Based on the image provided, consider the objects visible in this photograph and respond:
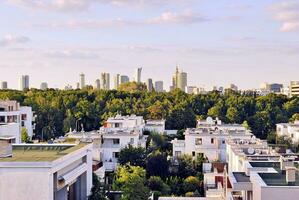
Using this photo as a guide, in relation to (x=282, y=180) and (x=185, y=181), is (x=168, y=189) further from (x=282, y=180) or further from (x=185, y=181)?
(x=282, y=180)

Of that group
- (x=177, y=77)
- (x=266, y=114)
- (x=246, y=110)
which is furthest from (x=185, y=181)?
(x=177, y=77)

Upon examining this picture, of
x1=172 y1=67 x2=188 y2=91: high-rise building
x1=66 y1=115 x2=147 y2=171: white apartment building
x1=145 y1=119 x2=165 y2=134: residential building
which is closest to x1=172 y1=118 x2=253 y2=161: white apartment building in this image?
x1=66 y1=115 x2=147 y2=171: white apartment building

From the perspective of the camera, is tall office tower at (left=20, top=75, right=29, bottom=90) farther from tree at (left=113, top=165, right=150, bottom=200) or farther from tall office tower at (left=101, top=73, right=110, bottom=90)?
tree at (left=113, top=165, right=150, bottom=200)

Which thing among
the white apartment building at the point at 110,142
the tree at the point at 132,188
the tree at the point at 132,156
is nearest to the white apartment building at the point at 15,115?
the white apartment building at the point at 110,142

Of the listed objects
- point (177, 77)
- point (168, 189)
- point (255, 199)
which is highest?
point (177, 77)

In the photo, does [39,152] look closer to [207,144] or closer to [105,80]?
[207,144]

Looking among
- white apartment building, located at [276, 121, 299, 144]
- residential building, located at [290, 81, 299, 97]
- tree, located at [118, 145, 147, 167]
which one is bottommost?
tree, located at [118, 145, 147, 167]
